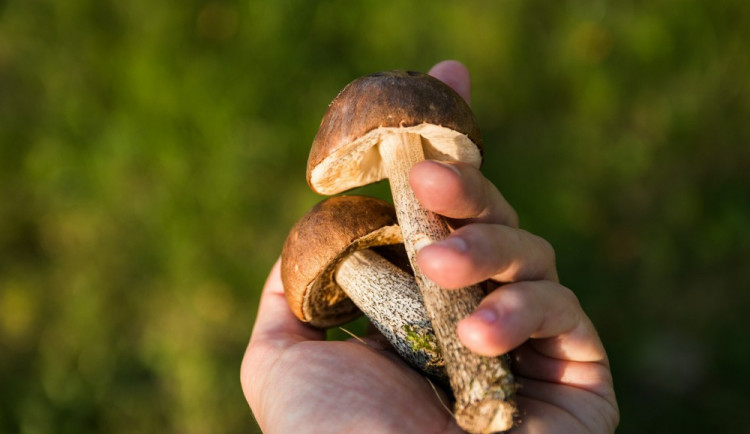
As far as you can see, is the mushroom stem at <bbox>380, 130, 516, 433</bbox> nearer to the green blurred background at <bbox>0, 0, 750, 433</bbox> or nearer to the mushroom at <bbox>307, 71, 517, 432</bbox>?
the mushroom at <bbox>307, 71, 517, 432</bbox>

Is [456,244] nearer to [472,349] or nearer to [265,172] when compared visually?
[472,349]

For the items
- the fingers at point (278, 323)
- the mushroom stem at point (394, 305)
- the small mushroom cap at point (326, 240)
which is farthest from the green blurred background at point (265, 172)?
the mushroom stem at point (394, 305)

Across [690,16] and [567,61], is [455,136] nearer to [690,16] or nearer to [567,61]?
[567,61]

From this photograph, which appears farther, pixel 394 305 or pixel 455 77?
pixel 455 77

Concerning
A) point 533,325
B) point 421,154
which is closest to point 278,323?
point 421,154

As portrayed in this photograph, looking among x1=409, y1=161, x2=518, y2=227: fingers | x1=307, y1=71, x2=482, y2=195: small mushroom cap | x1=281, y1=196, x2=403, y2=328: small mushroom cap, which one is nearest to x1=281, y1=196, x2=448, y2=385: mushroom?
x1=281, y1=196, x2=403, y2=328: small mushroom cap

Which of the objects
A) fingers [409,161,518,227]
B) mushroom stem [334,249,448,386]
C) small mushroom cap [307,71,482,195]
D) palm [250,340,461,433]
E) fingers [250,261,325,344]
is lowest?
fingers [250,261,325,344]
